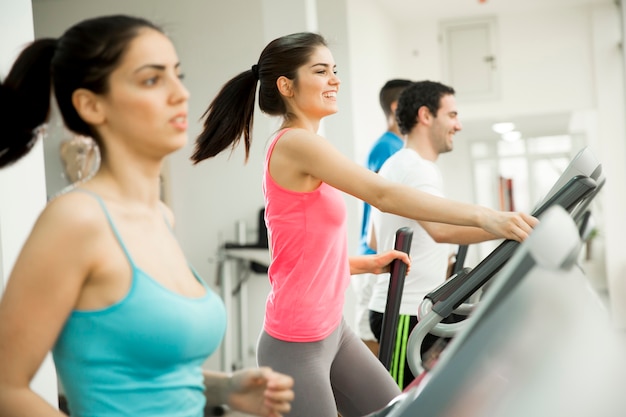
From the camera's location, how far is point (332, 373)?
1.96 metres

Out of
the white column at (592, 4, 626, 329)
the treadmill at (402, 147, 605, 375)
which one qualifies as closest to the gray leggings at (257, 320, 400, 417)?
the treadmill at (402, 147, 605, 375)

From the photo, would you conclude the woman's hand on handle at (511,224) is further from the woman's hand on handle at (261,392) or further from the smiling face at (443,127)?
the smiling face at (443,127)

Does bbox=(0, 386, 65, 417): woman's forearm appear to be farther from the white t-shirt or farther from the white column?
the white column

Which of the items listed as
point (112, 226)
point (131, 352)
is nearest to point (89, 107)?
point (112, 226)

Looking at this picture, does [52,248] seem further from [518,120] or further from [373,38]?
[518,120]

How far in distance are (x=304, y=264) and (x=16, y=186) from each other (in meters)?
0.86

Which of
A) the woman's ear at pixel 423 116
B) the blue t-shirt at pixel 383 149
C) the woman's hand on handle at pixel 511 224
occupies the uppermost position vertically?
the woman's ear at pixel 423 116

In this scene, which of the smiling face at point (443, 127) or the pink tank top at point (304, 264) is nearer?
the pink tank top at point (304, 264)

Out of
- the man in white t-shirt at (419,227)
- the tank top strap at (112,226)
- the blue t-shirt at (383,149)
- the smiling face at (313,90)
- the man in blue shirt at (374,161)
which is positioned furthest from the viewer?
the blue t-shirt at (383,149)

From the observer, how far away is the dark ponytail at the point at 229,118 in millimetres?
Result: 2047

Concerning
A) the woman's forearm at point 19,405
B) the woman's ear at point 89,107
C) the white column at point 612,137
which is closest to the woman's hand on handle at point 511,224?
the woman's ear at point 89,107

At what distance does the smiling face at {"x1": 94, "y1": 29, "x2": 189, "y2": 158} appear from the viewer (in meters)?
1.11

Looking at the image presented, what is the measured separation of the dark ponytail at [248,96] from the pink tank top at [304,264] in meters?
0.20

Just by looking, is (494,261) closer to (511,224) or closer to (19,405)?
(511,224)
